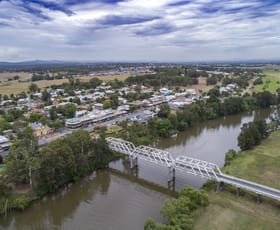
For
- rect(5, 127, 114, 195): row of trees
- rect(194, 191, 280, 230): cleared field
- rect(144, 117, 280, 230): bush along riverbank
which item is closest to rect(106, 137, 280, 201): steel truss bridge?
rect(144, 117, 280, 230): bush along riverbank

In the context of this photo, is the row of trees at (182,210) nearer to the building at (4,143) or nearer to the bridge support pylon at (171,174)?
the bridge support pylon at (171,174)

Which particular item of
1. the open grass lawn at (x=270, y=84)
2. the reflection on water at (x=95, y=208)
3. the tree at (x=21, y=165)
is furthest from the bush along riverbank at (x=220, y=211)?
the open grass lawn at (x=270, y=84)

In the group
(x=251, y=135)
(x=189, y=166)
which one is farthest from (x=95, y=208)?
(x=251, y=135)

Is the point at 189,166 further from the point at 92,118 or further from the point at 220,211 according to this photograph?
the point at 92,118

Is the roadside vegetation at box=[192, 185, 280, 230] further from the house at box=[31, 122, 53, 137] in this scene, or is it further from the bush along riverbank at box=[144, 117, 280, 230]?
the house at box=[31, 122, 53, 137]

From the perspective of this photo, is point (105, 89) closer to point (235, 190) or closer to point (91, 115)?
point (91, 115)

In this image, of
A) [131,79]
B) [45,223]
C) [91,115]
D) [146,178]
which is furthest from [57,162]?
[131,79]
